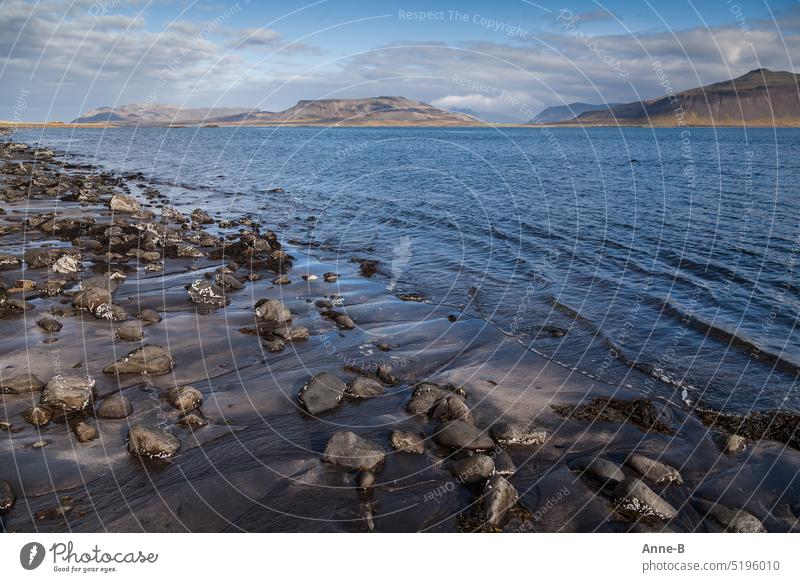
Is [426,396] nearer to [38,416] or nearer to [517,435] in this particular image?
[517,435]

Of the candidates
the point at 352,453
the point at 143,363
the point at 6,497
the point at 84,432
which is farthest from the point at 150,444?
the point at 352,453

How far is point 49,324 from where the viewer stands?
16484 mm

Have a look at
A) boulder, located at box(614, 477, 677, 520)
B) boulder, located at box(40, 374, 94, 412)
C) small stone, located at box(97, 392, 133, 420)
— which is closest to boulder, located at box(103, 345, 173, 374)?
boulder, located at box(40, 374, 94, 412)

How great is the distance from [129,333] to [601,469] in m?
14.5

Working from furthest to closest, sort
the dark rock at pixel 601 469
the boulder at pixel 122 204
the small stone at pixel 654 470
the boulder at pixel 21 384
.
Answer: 1. the boulder at pixel 122 204
2. the boulder at pixel 21 384
3. the small stone at pixel 654 470
4. the dark rock at pixel 601 469

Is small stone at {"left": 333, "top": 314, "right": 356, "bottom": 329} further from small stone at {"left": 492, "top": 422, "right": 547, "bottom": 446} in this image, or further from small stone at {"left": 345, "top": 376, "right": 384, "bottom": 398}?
small stone at {"left": 492, "top": 422, "right": 547, "bottom": 446}

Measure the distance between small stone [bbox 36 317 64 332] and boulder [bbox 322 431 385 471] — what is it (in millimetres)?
11364

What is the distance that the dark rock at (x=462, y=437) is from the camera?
453 inches

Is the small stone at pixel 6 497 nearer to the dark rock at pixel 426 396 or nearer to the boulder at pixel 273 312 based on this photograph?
the dark rock at pixel 426 396

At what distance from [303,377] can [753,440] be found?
12.1 metres

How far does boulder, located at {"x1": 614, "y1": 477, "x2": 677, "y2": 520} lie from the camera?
9617 mm

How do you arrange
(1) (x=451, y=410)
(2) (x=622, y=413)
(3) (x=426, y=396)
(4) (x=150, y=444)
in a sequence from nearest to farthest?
(4) (x=150, y=444), (1) (x=451, y=410), (3) (x=426, y=396), (2) (x=622, y=413)

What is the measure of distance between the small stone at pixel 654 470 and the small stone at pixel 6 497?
12362 millimetres

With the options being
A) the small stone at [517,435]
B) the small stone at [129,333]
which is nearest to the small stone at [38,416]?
the small stone at [129,333]
